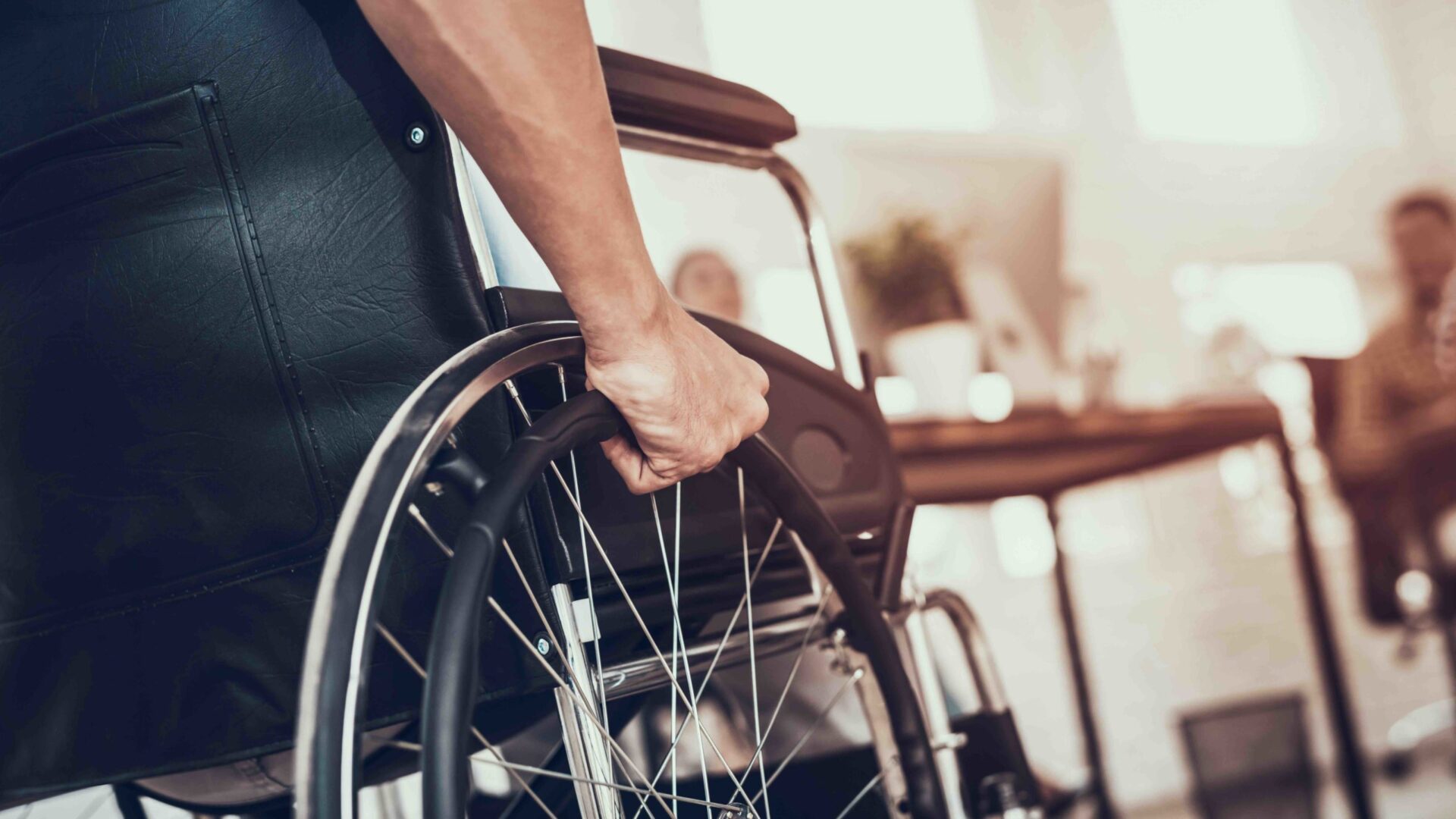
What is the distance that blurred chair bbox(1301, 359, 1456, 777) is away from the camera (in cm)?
269

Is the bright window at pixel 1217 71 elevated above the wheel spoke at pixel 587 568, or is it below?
above

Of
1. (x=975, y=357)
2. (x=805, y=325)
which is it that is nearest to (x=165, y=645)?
(x=975, y=357)

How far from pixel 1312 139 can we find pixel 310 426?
471 centimetres

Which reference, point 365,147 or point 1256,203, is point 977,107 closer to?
point 1256,203

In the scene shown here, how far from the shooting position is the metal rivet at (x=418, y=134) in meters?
0.64

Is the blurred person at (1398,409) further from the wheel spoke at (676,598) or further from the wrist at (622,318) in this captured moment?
the wrist at (622,318)

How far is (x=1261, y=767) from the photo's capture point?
240cm

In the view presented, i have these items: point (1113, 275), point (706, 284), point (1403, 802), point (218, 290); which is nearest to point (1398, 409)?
point (1113, 275)

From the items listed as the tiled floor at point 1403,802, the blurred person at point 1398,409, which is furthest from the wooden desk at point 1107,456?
the blurred person at point 1398,409

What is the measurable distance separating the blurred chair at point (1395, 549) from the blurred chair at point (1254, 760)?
1.52 ft

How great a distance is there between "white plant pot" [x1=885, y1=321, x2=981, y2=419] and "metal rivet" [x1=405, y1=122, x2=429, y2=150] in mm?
1859

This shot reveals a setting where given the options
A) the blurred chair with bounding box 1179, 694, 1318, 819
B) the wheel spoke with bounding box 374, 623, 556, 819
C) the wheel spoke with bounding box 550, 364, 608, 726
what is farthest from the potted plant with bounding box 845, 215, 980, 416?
the wheel spoke with bounding box 374, 623, 556, 819

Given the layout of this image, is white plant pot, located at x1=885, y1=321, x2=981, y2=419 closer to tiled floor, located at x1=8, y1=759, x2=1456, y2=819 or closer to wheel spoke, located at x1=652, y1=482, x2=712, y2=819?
tiled floor, located at x1=8, y1=759, x2=1456, y2=819

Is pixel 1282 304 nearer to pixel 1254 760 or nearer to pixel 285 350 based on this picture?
pixel 1254 760
